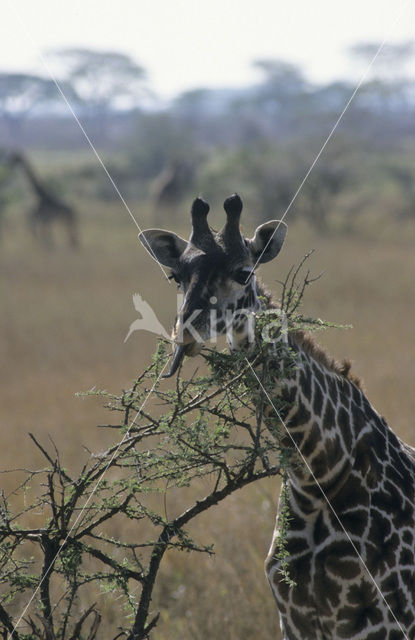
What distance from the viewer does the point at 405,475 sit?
4961 mm

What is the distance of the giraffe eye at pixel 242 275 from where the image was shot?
4332mm

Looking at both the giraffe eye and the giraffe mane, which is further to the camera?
the giraffe mane

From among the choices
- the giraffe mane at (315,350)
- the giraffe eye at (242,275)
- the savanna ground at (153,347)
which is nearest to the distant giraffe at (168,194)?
the savanna ground at (153,347)

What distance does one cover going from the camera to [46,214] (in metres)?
33.8

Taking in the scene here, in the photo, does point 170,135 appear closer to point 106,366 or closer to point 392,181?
point 392,181

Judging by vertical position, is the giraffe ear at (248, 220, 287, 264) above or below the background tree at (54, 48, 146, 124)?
below

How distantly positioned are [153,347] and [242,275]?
13.2 metres

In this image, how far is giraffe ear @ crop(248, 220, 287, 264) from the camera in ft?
15.2

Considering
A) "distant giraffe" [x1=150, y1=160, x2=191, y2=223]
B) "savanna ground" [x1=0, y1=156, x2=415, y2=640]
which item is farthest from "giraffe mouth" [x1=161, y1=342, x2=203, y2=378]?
"distant giraffe" [x1=150, y1=160, x2=191, y2=223]

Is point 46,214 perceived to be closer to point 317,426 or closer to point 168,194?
point 168,194

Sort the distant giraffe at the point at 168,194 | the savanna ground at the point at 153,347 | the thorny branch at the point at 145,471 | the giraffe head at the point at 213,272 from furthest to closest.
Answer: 1. the distant giraffe at the point at 168,194
2. the savanna ground at the point at 153,347
3. the giraffe head at the point at 213,272
4. the thorny branch at the point at 145,471

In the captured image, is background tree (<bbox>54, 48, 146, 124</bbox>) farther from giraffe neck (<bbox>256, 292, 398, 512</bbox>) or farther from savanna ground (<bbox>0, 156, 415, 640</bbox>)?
giraffe neck (<bbox>256, 292, 398, 512</bbox>)

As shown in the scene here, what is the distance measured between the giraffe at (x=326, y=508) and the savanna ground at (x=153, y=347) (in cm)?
177

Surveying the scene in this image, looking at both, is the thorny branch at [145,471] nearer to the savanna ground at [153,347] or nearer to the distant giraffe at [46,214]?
the savanna ground at [153,347]
